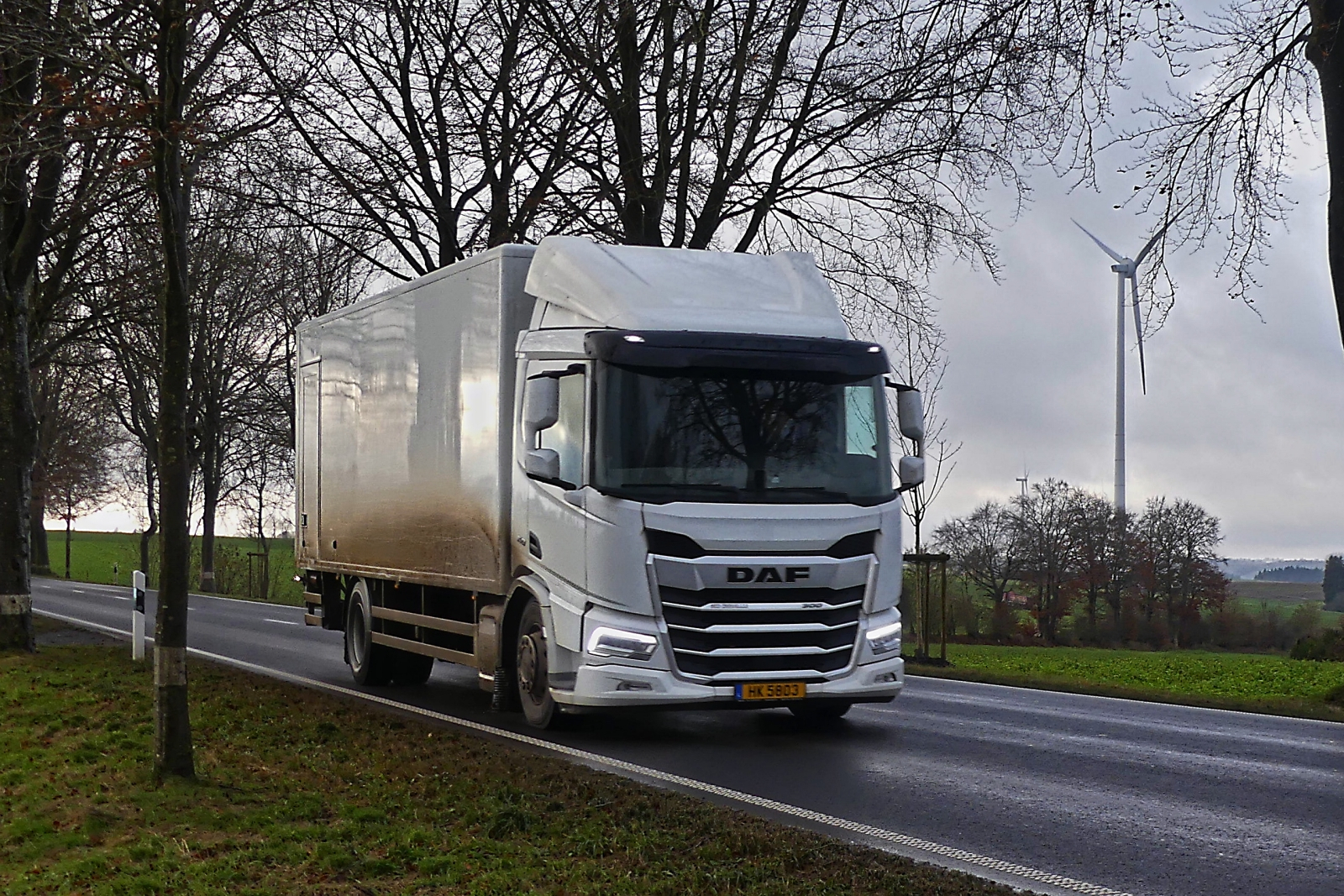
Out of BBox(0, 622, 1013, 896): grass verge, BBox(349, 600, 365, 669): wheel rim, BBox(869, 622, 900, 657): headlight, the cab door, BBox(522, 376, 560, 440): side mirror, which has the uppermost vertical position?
BBox(522, 376, 560, 440): side mirror

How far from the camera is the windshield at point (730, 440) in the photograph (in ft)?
35.1

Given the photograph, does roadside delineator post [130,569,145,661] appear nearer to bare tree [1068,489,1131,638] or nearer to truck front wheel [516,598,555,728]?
truck front wheel [516,598,555,728]

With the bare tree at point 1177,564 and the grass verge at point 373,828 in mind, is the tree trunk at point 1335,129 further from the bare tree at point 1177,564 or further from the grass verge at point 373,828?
the bare tree at point 1177,564

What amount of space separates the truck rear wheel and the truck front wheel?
153 inches

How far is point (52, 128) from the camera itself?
1282 centimetres

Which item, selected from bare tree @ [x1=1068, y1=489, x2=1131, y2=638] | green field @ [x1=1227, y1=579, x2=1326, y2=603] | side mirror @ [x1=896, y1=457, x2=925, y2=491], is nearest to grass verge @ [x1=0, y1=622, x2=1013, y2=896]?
side mirror @ [x1=896, y1=457, x2=925, y2=491]

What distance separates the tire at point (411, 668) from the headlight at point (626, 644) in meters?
5.18

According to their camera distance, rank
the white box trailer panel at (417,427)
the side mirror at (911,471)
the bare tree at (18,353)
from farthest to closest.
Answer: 1. the bare tree at (18,353)
2. the white box trailer panel at (417,427)
3. the side mirror at (911,471)

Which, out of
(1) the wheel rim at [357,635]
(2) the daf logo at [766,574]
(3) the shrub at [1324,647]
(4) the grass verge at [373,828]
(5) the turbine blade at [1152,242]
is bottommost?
(3) the shrub at [1324,647]

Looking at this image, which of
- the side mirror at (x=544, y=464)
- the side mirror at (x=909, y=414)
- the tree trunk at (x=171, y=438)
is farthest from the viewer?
the side mirror at (x=909, y=414)

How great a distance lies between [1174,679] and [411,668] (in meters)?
14.9

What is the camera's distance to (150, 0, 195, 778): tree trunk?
904 centimetres

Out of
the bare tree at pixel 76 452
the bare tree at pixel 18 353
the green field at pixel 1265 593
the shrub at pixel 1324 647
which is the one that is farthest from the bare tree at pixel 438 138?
the green field at pixel 1265 593

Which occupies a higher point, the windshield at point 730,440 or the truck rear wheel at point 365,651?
the windshield at point 730,440
